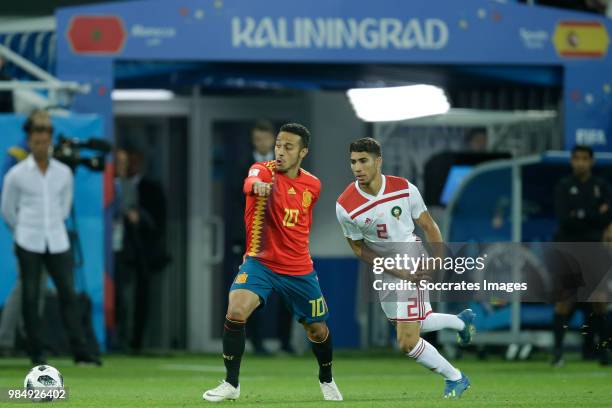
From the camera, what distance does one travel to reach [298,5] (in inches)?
701

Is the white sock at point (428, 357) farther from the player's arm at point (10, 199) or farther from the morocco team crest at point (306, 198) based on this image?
the player's arm at point (10, 199)

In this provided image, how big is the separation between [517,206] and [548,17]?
221 cm

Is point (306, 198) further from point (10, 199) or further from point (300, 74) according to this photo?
point (300, 74)

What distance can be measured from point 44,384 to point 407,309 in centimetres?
241

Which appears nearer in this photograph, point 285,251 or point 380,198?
point 285,251

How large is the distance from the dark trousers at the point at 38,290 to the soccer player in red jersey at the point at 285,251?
420cm

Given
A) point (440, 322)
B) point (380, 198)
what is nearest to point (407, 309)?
point (440, 322)

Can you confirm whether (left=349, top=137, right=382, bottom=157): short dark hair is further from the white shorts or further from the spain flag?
the spain flag

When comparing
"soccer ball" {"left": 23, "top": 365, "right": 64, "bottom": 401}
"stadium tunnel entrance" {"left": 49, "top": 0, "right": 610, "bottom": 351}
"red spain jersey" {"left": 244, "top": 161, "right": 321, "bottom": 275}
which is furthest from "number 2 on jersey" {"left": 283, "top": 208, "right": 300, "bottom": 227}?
"stadium tunnel entrance" {"left": 49, "top": 0, "right": 610, "bottom": 351}

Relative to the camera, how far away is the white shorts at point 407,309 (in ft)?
35.8

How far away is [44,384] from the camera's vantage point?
10562mm

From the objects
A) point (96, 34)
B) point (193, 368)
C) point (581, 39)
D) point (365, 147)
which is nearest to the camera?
point (365, 147)

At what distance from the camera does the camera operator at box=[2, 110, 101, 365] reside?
1465cm

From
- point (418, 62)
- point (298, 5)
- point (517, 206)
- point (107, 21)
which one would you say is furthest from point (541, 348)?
point (107, 21)
